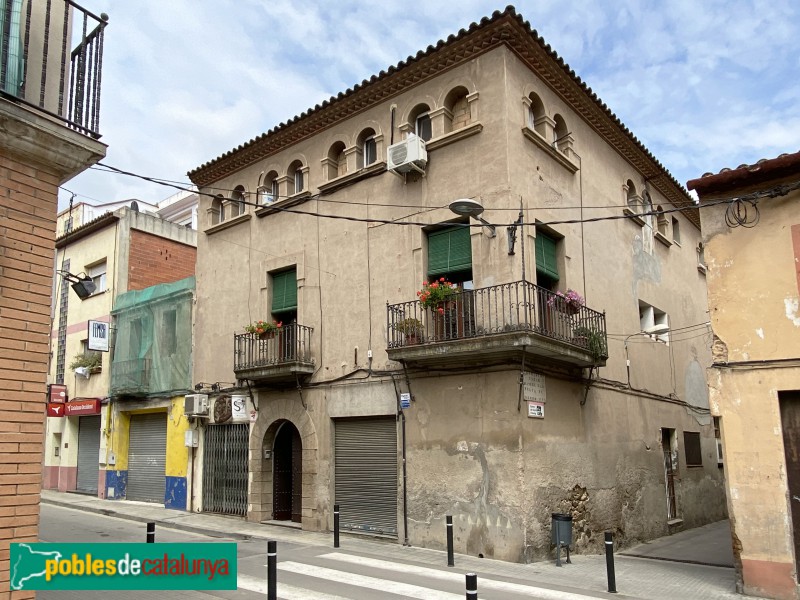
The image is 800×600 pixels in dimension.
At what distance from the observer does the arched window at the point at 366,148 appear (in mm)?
14547

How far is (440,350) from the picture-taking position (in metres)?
11.4

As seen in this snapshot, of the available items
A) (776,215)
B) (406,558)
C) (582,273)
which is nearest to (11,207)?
(406,558)

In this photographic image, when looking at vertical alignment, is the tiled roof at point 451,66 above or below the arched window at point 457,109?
above

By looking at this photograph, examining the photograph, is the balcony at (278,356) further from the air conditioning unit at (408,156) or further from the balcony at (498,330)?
the air conditioning unit at (408,156)

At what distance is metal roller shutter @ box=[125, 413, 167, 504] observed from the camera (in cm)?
1802

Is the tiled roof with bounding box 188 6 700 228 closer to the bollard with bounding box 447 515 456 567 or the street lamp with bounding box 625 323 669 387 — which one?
the street lamp with bounding box 625 323 669 387

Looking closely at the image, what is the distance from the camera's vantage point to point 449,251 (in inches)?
502

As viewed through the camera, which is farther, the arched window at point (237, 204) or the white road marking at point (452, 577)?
the arched window at point (237, 204)

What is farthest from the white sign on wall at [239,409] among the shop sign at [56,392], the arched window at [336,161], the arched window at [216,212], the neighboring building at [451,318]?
the shop sign at [56,392]

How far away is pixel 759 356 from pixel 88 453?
19567mm

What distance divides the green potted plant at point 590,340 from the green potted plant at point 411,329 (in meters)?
2.96

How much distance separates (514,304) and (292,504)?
745cm

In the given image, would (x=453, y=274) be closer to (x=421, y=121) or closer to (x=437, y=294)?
(x=437, y=294)

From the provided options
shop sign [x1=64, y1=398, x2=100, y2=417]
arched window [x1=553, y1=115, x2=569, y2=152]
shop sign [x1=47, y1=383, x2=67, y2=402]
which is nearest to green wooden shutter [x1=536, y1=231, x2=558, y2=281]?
arched window [x1=553, y1=115, x2=569, y2=152]
